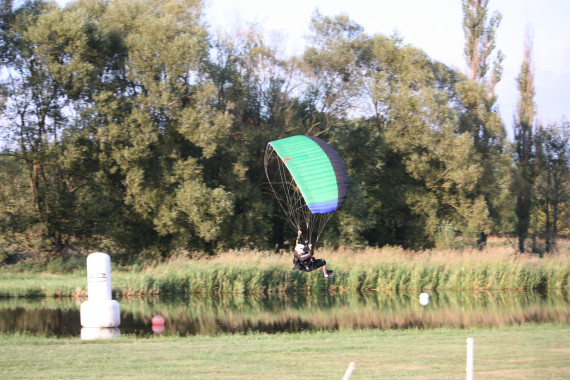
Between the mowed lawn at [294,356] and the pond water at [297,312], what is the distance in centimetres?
207

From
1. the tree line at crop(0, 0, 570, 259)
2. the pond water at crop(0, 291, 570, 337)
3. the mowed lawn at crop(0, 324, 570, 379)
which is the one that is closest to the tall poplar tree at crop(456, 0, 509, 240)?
the tree line at crop(0, 0, 570, 259)

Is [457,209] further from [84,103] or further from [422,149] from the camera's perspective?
[84,103]

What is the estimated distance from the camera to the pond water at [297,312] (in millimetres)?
16562

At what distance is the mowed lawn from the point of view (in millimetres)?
9812

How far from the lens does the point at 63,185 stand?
2791 cm

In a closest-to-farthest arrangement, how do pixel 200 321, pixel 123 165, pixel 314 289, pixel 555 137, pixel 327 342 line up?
pixel 327 342 < pixel 200 321 < pixel 314 289 < pixel 123 165 < pixel 555 137

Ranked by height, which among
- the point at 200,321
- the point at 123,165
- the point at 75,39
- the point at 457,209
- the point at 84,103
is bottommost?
the point at 200,321

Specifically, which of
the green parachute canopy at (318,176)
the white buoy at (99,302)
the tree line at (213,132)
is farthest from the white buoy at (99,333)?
the tree line at (213,132)

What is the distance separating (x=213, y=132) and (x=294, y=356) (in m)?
16.2

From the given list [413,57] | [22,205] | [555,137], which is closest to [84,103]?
[22,205]

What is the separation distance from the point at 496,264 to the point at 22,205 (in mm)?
20379

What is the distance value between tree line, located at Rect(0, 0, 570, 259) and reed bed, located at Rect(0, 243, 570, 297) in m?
2.70

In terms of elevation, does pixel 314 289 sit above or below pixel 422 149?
below

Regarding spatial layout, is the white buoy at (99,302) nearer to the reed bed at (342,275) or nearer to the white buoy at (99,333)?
the white buoy at (99,333)
